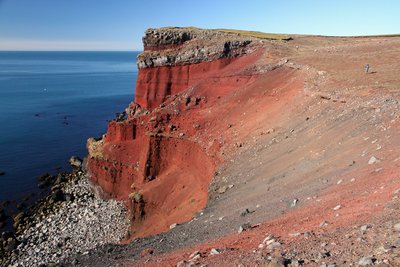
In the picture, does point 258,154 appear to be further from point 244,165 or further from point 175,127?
point 175,127

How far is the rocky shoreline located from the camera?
3322 cm

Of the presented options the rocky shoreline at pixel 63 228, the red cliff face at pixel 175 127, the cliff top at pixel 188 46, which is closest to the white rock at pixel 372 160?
the red cliff face at pixel 175 127

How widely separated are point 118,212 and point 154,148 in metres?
7.95

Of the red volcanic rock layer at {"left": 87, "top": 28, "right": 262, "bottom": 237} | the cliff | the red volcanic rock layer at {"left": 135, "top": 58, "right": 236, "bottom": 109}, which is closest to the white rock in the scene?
the cliff

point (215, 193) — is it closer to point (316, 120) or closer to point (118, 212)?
point (316, 120)

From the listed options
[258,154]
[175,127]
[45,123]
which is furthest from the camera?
[45,123]

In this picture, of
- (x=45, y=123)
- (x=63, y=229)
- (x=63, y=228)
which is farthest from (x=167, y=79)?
(x=45, y=123)

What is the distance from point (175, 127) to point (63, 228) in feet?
50.7

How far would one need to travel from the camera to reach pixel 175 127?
3944cm

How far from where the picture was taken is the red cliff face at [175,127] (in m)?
33.8

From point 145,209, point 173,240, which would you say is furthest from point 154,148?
point 173,240

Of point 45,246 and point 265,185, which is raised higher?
point 265,185

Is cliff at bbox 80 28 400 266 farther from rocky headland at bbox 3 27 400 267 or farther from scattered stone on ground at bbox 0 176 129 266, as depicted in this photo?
scattered stone on ground at bbox 0 176 129 266

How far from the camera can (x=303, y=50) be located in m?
47.4
